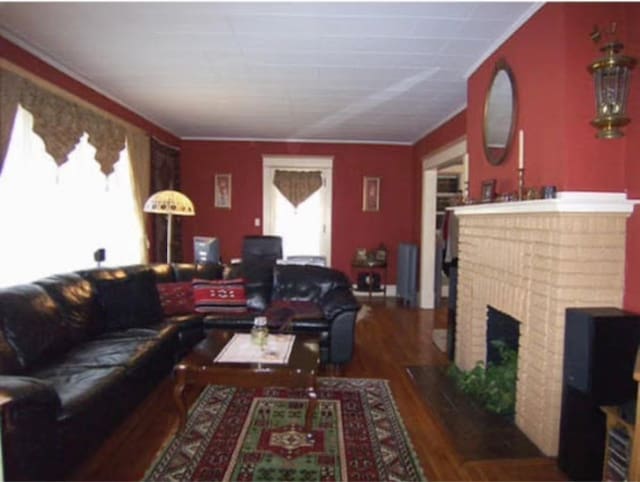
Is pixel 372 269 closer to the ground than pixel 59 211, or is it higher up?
closer to the ground

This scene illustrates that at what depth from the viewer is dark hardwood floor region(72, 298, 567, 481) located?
2.23 meters

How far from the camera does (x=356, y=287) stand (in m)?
7.27

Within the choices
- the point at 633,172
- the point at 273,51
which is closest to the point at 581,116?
the point at 633,172

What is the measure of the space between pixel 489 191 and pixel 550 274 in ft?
3.20

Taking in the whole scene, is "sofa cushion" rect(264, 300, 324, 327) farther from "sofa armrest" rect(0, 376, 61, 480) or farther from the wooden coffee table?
"sofa armrest" rect(0, 376, 61, 480)

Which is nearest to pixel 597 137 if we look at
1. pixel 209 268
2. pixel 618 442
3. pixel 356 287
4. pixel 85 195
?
pixel 618 442

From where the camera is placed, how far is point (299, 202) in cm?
728

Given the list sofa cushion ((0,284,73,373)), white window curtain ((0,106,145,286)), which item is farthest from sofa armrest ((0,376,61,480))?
white window curtain ((0,106,145,286))

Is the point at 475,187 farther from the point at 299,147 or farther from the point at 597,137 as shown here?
the point at 299,147

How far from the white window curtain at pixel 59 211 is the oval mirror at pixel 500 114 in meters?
3.46

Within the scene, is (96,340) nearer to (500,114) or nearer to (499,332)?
(499,332)

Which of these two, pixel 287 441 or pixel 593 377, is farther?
pixel 287 441

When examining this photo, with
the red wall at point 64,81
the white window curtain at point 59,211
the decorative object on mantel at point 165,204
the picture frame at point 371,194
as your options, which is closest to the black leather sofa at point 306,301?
the decorative object on mantel at point 165,204

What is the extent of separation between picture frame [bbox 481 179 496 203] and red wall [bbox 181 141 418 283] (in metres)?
3.93
